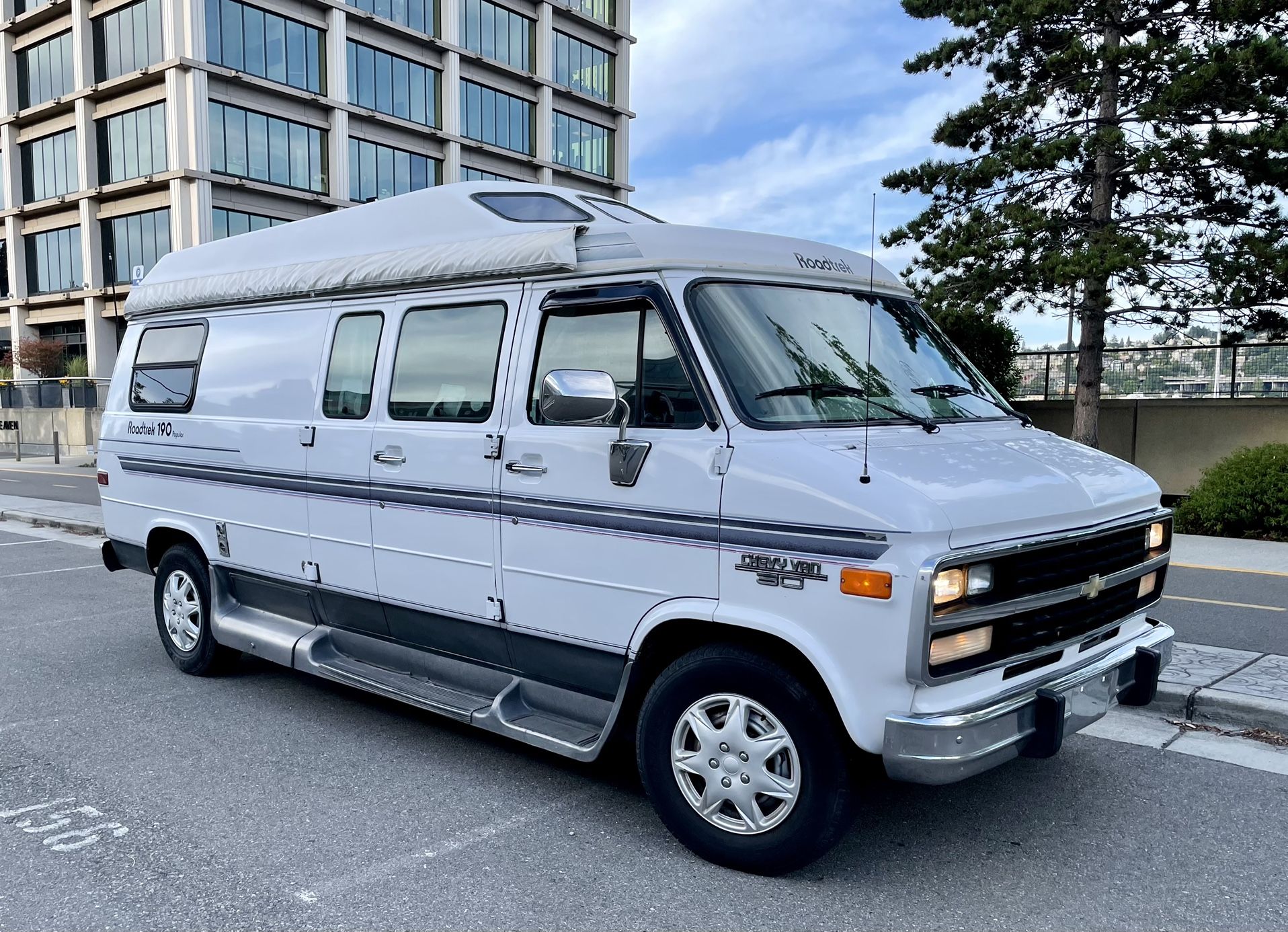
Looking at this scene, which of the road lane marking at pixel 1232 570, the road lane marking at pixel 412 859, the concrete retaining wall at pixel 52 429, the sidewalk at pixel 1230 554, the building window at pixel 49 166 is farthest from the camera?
the building window at pixel 49 166

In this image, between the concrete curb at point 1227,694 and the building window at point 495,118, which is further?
the building window at point 495,118

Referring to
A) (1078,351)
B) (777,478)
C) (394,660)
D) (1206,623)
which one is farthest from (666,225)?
(1078,351)

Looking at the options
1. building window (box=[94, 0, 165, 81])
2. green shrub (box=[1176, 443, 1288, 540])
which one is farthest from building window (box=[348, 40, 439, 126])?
green shrub (box=[1176, 443, 1288, 540])

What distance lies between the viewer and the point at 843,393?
13.7ft

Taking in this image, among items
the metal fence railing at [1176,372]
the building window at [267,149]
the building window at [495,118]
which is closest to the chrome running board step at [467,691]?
the metal fence railing at [1176,372]

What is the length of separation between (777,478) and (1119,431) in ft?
52.7

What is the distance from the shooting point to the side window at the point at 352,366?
Answer: 5.30 m

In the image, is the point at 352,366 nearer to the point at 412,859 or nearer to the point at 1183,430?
the point at 412,859

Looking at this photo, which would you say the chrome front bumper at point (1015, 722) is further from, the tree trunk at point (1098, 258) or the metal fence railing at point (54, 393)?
→ the metal fence railing at point (54, 393)

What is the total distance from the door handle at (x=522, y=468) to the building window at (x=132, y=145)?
41.5 metres

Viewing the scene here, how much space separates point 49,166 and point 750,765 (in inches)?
2070

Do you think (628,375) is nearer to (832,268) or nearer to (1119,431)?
(832,268)

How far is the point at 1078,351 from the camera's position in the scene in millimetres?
17047

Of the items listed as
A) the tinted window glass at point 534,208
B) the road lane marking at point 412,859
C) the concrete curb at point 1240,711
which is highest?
the tinted window glass at point 534,208
